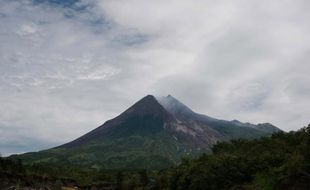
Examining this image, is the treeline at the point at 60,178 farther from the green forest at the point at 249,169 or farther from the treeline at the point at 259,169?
the treeline at the point at 259,169

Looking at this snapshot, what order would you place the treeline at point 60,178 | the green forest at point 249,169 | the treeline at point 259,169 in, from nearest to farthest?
the treeline at point 259,169 < the green forest at point 249,169 < the treeline at point 60,178

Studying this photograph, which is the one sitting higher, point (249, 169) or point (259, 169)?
point (249, 169)

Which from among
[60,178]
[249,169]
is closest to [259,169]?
[249,169]

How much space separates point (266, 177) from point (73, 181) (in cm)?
10492

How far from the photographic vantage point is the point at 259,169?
283ft

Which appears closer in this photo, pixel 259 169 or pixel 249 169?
pixel 259 169

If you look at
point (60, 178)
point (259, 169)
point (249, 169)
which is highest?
point (60, 178)

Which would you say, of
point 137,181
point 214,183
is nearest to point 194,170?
point 214,183

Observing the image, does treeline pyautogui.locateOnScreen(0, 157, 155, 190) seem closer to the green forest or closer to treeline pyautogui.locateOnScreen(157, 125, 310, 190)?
the green forest

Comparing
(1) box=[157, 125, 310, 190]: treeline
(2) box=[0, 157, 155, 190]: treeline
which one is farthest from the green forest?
(2) box=[0, 157, 155, 190]: treeline

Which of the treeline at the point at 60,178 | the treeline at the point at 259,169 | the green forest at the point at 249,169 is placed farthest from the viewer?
the treeline at the point at 60,178

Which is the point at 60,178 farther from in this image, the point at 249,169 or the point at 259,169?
the point at 259,169

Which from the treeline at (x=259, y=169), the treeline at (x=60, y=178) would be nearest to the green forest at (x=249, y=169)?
the treeline at (x=259, y=169)

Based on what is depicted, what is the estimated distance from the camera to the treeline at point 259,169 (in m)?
70.1
